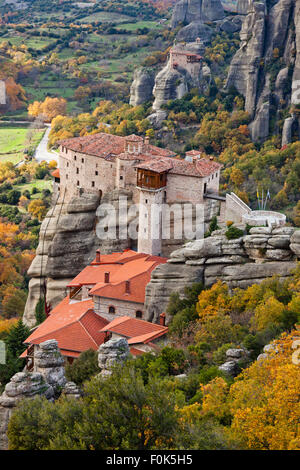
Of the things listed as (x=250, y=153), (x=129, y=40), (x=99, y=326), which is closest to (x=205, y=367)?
(x=99, y=326)

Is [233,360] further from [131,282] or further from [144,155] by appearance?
[144,155]

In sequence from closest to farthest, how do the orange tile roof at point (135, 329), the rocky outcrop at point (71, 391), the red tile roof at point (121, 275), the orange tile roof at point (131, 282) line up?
the rocky outcrop at point (71, 391)
the orange tile roof at point (135, 329)
the orange tile roof at point (131, 282)
the red tile roof at point (121, 275)

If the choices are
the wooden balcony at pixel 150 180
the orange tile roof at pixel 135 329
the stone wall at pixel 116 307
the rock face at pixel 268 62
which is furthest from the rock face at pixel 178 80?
the orange tile roof at pixel 135 329

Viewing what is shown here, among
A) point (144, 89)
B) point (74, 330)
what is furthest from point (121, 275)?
point (144, 89)

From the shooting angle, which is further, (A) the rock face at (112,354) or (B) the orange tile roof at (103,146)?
(B) the orange tile roof at (103,146)

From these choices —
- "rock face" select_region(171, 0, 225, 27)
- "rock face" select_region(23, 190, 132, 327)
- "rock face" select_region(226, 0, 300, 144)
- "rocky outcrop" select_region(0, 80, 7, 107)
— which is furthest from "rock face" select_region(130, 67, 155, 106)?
"rock face" select_region(23, 190, 132, 327)

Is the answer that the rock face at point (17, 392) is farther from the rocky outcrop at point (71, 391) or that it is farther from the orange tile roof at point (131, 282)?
the orange tile roof at point (131, 282)

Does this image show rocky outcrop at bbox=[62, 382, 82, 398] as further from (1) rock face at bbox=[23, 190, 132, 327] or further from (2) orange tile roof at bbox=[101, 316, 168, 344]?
(1) rock face at bbox=[23, 190, 132, 327]
